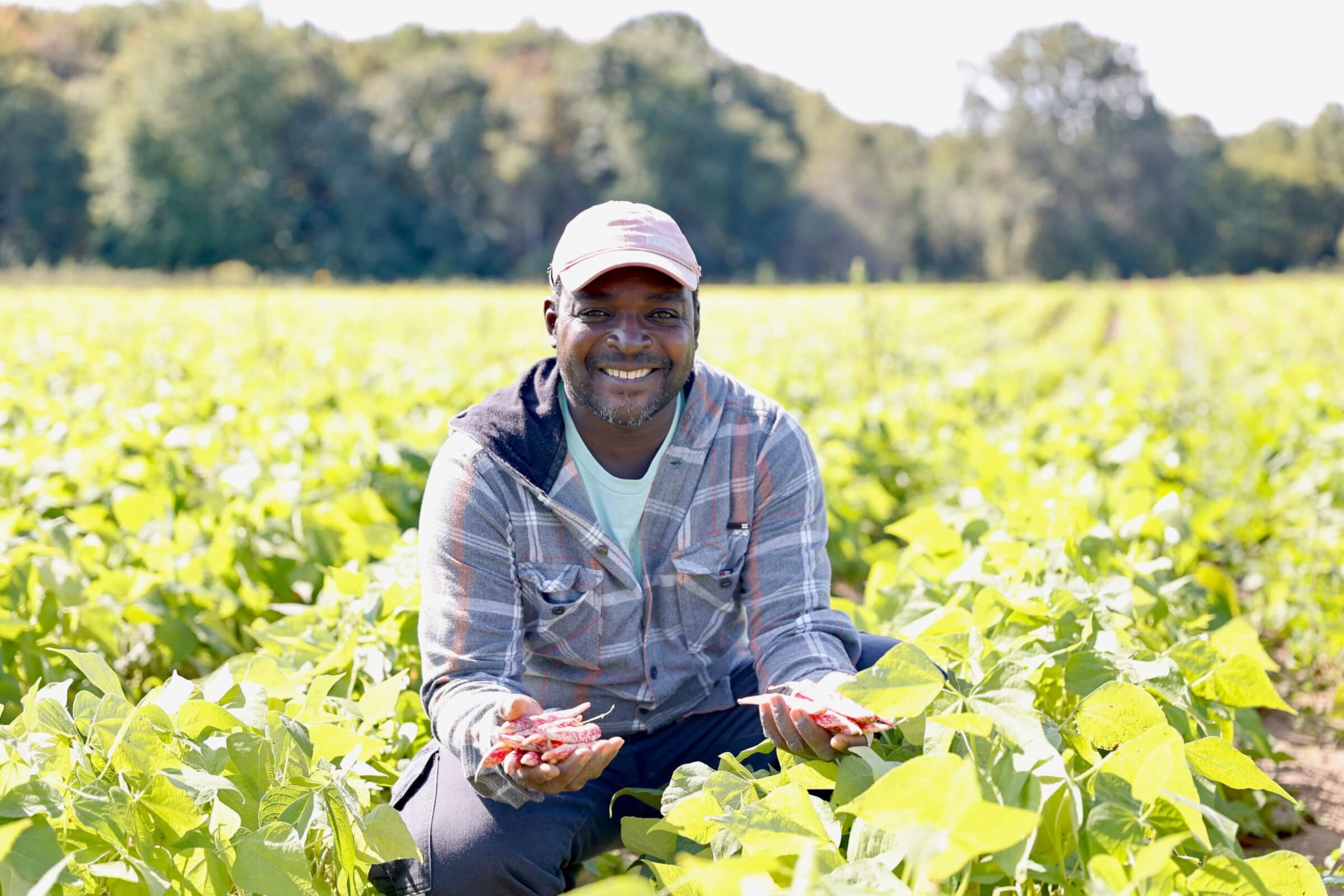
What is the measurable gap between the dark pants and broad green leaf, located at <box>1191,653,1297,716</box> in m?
Result: 0.79

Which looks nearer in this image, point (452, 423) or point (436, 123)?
point (452, 423)

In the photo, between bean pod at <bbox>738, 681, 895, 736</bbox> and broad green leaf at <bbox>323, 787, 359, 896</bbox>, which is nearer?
broad green leaf at <bbox>323, 787, 359, 896</bbox>

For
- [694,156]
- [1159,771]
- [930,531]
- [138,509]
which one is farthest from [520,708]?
[694,156]

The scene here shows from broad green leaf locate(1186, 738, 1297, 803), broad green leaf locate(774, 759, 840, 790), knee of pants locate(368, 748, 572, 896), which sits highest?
broad green leaf locate(1186, 738, 1297, 803)

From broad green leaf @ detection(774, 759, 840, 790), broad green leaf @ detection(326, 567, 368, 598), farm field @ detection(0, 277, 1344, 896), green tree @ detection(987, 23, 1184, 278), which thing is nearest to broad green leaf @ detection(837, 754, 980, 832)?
farm field @ detection(0, 277, 1344, 896)

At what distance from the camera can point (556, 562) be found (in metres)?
1.98

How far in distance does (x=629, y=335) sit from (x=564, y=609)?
48cm

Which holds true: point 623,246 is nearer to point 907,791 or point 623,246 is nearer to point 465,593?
point 465,593

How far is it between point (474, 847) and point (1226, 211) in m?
54.9

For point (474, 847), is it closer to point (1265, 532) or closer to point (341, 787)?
point (341, 787)

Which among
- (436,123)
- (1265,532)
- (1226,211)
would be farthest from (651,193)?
(1265,532)

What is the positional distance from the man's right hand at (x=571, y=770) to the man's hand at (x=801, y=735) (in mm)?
217

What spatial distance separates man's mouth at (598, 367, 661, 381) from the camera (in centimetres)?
194

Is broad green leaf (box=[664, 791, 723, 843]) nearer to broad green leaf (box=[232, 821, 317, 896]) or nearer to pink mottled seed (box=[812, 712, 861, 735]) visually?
pink mottled seed (box=[812, 712, 861, 735])
